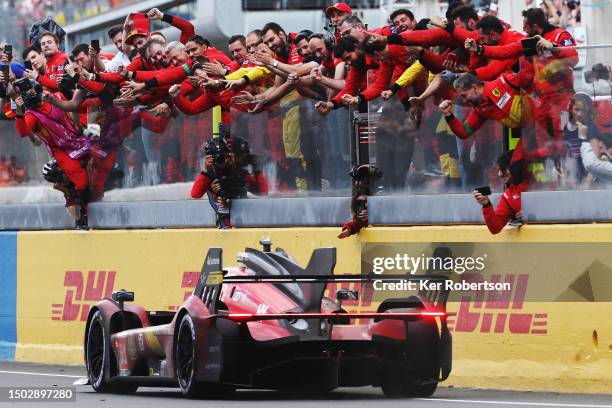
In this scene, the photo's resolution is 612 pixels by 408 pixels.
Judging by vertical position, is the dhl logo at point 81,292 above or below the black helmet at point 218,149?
below

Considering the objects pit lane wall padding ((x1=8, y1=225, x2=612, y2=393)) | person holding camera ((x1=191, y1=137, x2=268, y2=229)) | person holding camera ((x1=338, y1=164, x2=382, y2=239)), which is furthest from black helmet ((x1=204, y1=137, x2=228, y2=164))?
person holding camera ((x1=338, y1=164, x2=382, y2=239))

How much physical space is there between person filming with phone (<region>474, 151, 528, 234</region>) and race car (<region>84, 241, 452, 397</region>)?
4.18 ft

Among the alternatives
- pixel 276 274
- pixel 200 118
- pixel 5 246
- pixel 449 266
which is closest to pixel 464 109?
pixel 449 266

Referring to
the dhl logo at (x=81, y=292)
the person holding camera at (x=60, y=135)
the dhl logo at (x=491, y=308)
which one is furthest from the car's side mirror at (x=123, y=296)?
the person holding camera at (x=60, y=135)

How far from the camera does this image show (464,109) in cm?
1559

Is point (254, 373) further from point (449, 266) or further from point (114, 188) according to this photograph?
point (114, 188)

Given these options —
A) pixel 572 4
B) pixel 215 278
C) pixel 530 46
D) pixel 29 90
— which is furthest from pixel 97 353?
pixel 572 4

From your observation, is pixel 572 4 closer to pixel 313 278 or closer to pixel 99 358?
pixel 99 358

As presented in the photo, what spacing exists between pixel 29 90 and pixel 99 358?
5.32 meters

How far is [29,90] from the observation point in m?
19.7

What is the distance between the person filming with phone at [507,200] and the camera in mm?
15289

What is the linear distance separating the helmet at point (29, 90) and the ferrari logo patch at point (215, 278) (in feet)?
22.3

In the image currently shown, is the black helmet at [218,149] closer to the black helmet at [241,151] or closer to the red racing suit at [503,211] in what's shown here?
the black helmet at [241,151]

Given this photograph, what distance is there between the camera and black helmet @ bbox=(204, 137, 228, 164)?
59.1 ft
